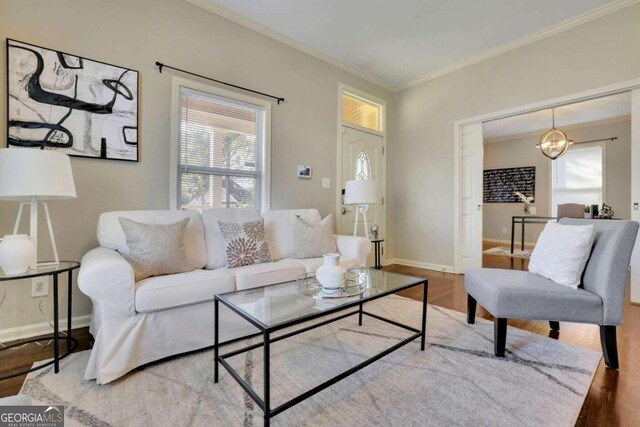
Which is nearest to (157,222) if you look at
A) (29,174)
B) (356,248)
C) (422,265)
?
(29,174)

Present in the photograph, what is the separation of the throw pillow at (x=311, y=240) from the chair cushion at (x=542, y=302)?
138 centimetres

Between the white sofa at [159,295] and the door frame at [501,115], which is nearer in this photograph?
the white sofa at [159,295]

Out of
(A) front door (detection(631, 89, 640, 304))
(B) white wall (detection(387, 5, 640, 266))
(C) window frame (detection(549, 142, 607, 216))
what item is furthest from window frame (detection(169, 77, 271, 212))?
(C) window frame (detection(549, 142, 607, 216))

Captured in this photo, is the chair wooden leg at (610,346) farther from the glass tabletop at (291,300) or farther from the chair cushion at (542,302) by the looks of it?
the glass tabletop at (291,300)

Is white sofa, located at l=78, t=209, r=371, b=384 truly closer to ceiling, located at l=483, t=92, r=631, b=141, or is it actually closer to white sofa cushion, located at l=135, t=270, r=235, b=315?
white sofa cushion, located at l=135, t=270, r=235, b=315

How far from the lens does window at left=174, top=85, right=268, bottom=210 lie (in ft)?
8.98

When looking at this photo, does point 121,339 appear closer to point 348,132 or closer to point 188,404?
point 188,404

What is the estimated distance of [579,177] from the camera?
238 inches

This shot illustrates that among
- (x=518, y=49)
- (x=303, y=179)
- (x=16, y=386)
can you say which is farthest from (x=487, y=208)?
(x=16, y=386)

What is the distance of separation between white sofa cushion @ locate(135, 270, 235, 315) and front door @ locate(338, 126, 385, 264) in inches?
89.0

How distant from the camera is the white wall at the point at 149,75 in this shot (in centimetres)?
208

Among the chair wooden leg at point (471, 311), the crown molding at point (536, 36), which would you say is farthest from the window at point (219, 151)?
the crown molding at point (536, 36)

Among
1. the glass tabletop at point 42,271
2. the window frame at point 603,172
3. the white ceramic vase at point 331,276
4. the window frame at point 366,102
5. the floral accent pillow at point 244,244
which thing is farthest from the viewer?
the window frame at point 603,172

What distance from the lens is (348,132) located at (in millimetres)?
4055
